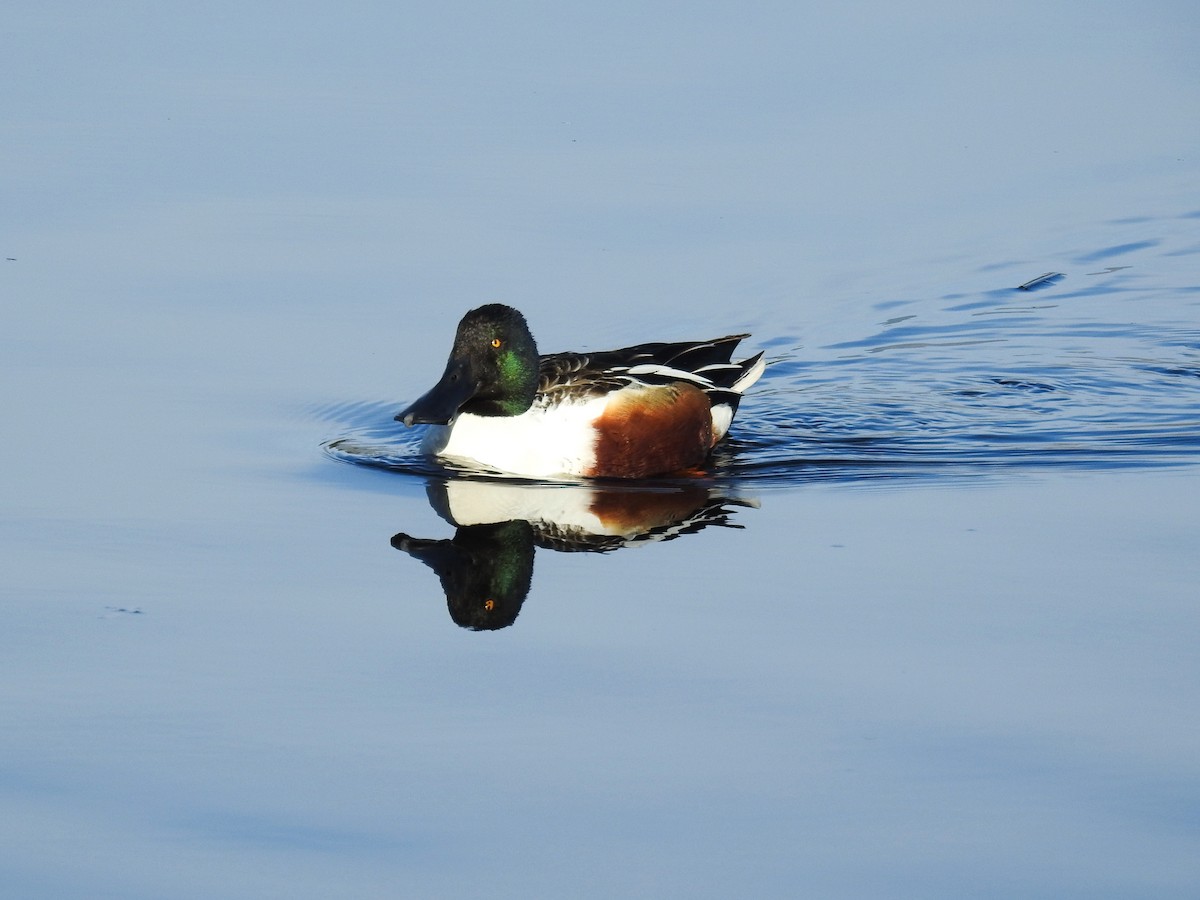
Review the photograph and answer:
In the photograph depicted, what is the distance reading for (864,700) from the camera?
591 cm

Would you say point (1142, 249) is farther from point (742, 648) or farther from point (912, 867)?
point (912, 867)

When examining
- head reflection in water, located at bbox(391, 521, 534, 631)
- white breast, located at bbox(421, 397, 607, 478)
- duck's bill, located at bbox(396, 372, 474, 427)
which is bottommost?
head reflection in water, located at bbox(391, 521, 534, 631)

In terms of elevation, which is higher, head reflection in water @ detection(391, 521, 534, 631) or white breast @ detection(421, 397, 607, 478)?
white breast @ detection(421, 397, 607, 478)

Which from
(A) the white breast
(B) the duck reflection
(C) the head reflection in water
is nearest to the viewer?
(C) the head reflection in water

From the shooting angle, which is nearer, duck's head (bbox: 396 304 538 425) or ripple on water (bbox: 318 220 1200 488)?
duck's head (bbox: 396 304 538 425)

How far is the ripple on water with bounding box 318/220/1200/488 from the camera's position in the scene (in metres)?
9.05

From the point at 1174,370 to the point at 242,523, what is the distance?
5471 mm

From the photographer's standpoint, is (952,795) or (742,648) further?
(742,648)

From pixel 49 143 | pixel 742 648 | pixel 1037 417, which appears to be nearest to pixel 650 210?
pixel 1037 417

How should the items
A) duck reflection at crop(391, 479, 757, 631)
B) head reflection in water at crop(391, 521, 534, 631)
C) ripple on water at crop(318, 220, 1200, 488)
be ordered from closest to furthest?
head reflection in water at crop(391, 521, 534, 631)
duck reflection at crop(391, 479, 757, 631)
ripple on water at crop(318, 220, 1200, 488)

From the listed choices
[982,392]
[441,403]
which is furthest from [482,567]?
[982,392]

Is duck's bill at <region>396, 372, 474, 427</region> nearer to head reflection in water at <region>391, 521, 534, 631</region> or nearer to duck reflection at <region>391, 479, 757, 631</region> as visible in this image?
duck reflection at <region>391, 479, 757, 631</region>

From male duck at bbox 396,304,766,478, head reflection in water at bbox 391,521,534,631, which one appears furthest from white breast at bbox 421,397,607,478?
head reflection in water at bbox 391,521,534,631

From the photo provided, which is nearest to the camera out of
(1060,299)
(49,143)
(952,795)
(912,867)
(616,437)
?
(912,867)
